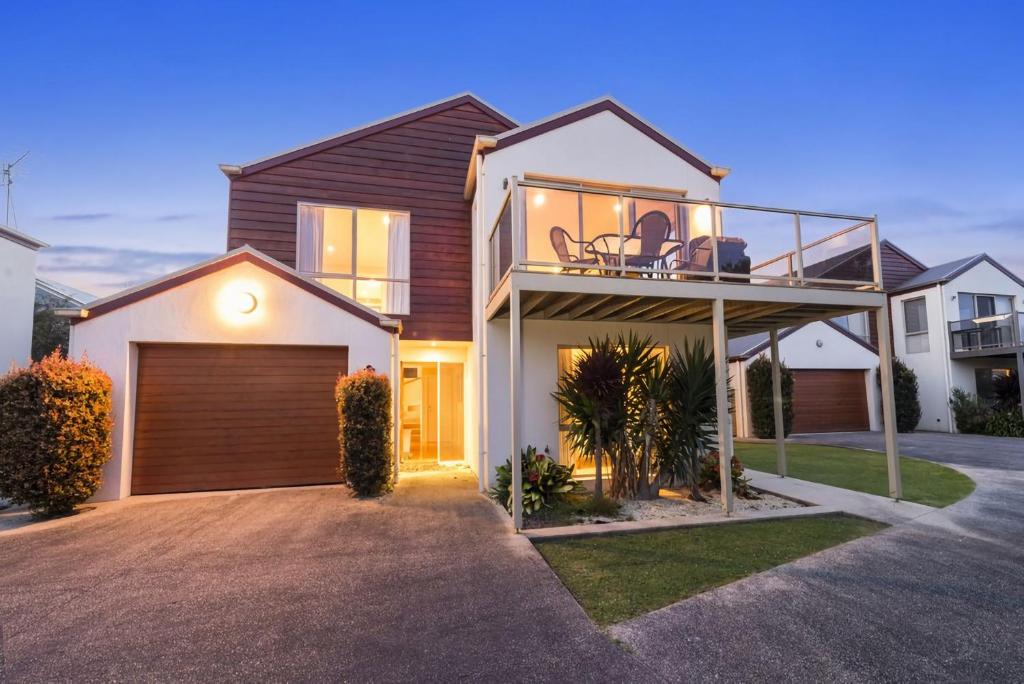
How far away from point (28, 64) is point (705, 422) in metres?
16.2

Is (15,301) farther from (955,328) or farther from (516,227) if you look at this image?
(955,328)

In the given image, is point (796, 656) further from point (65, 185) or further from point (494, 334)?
point (65, 185)

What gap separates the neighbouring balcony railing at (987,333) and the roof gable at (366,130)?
17.2 meters

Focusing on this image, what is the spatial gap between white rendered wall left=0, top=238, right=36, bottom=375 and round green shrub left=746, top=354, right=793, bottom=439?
17353 mm

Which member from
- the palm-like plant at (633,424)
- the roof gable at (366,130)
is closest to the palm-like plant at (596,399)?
the palm-like plant at (633,424)

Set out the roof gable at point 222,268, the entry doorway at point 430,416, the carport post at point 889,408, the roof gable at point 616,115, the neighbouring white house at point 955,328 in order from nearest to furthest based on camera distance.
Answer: the carport post at point 889,408 → the roof gable at point 222,268 → the roof gable at point 616,115 → the entry doorway at point 430,416 → the neighbouring white house at point 955,328

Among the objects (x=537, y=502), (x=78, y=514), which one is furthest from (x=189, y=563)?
(x=537, y=502)

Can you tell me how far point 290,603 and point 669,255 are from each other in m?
5.58

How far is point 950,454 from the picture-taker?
10.7 m

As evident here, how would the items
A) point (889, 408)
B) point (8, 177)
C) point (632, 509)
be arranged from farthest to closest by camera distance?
1. point (8, 177)
2. point (889, 408)
3. point (632, 509)

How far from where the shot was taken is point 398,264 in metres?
8.85

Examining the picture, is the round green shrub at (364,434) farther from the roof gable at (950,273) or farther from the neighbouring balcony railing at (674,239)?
the roof gable at (950,273)

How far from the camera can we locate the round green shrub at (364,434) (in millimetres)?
6461

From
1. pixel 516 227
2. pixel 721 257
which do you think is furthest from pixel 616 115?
pixel 516 227
